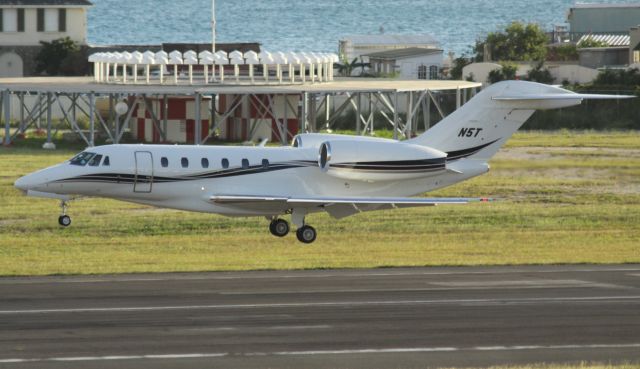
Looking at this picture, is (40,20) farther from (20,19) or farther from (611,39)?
(611,39)

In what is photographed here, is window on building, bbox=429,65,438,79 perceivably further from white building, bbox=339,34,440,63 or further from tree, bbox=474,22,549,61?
white building, bbox=339,34,440,63

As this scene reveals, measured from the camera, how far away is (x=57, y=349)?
27.0 m

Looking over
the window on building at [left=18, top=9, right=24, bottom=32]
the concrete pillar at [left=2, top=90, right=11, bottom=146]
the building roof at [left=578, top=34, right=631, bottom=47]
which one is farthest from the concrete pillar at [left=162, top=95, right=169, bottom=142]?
the building roof at [left=578, top=34, right=631, bottom=47]

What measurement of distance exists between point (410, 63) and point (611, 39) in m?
22.5

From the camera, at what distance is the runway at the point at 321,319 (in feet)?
87.9

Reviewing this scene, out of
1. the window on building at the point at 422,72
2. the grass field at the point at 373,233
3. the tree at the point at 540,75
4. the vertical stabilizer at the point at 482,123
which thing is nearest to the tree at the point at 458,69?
the window on building at the point at 422,72

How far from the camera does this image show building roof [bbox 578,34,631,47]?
403ft

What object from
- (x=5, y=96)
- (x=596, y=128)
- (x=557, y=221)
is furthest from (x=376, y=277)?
(x=596, y=128)

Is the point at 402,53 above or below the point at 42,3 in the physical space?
below

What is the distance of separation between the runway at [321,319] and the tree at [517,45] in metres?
84.4

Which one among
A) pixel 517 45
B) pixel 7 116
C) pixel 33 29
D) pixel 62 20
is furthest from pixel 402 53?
pixel 7 116

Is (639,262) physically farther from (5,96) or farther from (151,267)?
(5,96)

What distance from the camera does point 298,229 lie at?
1678 inches

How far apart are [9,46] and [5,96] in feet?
110
